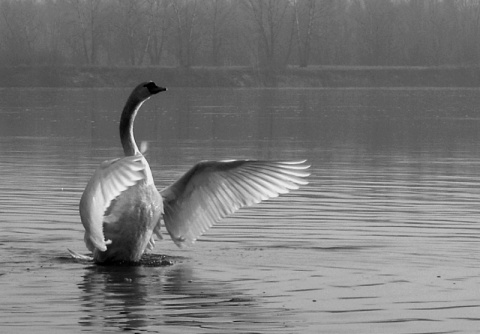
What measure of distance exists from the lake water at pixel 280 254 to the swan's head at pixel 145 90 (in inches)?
56.3

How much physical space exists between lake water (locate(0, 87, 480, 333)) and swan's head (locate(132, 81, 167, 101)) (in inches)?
56.3

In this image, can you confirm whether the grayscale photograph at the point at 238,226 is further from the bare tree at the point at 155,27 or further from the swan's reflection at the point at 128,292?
the bare tree at the point at 155,27

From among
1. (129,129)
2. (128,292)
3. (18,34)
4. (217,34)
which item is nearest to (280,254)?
(129,129)

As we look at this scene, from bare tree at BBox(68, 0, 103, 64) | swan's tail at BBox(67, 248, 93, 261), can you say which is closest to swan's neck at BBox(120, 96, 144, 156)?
swan's tail at BBox(67, 248, 93, 261)

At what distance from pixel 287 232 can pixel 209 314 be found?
4.07 metres

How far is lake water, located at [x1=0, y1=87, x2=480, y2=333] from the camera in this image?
8.44 metres

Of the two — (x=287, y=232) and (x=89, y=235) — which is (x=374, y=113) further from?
(x=89, y=235)

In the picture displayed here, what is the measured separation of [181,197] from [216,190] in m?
0.32

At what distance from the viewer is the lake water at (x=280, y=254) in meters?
8.44

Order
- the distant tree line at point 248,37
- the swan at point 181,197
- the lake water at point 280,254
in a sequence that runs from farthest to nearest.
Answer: the distant tree line at point 248,37 → the swan at point 181,197 → the lake water at point 280,254

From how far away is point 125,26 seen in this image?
9519cm

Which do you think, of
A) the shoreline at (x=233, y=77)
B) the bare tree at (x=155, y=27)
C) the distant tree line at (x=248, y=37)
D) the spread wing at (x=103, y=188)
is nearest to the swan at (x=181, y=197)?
the spread wing at (x=103, y=188)

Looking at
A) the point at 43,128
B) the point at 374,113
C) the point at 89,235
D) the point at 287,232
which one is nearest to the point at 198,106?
the point at 374,113

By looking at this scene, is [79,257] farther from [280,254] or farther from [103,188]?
[103,188]
